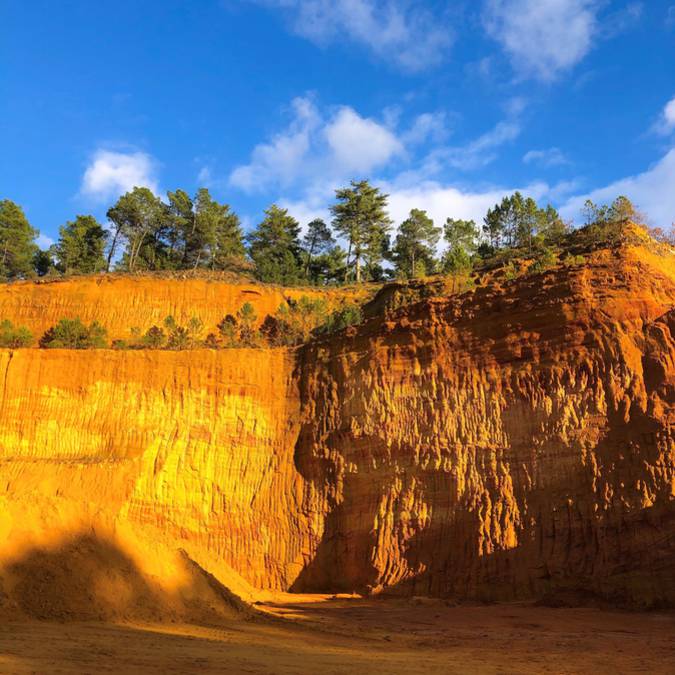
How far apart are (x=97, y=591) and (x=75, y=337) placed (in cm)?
2202

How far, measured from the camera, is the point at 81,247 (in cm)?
4609

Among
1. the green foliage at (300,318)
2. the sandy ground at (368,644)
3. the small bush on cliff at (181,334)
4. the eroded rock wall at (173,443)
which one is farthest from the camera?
the green foliage at (300,318)

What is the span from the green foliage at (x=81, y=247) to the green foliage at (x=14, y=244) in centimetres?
197

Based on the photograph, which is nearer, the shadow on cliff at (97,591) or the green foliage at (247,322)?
the shadow on cliff at (97,591)

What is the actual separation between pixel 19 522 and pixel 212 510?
7770 millimetres

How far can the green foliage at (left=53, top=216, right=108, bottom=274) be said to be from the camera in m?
44.8

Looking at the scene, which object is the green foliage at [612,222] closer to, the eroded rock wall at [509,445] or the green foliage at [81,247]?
the eroded rock wall at [509,445]

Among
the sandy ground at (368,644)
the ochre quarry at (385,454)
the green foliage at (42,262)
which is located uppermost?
the green foliage at (42,262)

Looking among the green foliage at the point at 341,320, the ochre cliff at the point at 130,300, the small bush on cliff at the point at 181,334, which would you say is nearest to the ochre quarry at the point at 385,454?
the small bush on cliff at the point at 181,334

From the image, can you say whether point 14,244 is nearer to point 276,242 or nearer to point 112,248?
point 112,248

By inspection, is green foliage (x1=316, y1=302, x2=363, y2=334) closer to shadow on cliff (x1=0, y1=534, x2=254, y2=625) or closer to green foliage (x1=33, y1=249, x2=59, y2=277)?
shadow on cliff (x1=0, y1=534, x2=254, y2=625)

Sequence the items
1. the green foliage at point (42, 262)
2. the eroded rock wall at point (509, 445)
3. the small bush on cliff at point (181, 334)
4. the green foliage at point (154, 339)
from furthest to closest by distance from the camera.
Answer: the green foliage at point (42, 262)
the green foliage at point (154, 339)
the small bush on cliff at point (181, 334)
the eroded rock wall at point (509, 445)

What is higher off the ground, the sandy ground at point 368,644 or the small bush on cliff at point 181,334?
the small bush on cliff at point 181,334

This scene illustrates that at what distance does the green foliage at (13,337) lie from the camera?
103 ft
